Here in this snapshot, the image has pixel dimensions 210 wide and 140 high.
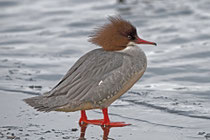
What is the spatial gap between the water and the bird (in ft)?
1.75

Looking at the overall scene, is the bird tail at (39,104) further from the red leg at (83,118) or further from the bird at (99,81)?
the red leg at (83,118)

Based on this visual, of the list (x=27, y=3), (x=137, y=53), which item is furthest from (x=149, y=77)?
(x=27, y=3)

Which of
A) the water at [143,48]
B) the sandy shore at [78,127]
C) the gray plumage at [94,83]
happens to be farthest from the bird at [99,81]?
the water at [143,48]

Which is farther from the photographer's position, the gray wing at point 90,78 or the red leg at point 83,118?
the red leg at point 83,118

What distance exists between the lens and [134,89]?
24.1 feet

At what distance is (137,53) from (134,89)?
5.09ft

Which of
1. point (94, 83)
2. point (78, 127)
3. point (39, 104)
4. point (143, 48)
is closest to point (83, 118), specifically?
point (78, 127)

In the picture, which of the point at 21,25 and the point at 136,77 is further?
the point at 21,25

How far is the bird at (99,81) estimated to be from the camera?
5.52 meters

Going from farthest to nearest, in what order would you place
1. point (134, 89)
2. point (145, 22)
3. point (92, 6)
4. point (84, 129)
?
point (92, 6) → point (145, 22) → point (134, 89) → point (84, 129)

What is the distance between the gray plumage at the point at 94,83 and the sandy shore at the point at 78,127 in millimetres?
236

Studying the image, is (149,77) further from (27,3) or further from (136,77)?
(27,3)

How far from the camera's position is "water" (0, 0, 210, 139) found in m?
6.40

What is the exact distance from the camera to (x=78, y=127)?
558 cm
